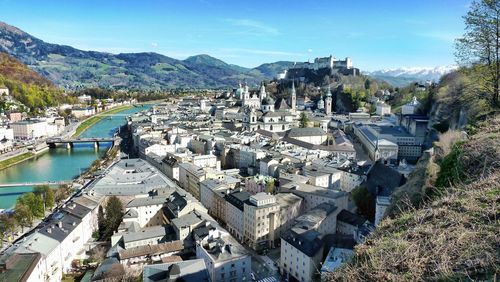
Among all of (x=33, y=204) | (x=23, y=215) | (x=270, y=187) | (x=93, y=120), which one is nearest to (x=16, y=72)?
(x=93, y=120)

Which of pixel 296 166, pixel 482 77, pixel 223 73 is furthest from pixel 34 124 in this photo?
pixel 223 73

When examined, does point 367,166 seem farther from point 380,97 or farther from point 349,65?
point 349,65

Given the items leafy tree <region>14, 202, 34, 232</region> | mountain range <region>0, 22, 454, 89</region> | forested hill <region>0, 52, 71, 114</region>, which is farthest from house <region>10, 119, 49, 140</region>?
mountain range <region>0, 22, 454, 89</region>

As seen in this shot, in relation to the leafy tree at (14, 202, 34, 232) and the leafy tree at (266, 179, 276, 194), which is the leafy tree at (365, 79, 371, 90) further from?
the leafy tree at (14, 202, 34, 232)

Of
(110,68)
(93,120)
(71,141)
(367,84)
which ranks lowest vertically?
(71,141)

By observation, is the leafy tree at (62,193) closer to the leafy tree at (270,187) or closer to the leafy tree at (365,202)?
the leafy tree at (270,187)

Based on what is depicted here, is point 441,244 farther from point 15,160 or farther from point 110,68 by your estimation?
point 110,68
